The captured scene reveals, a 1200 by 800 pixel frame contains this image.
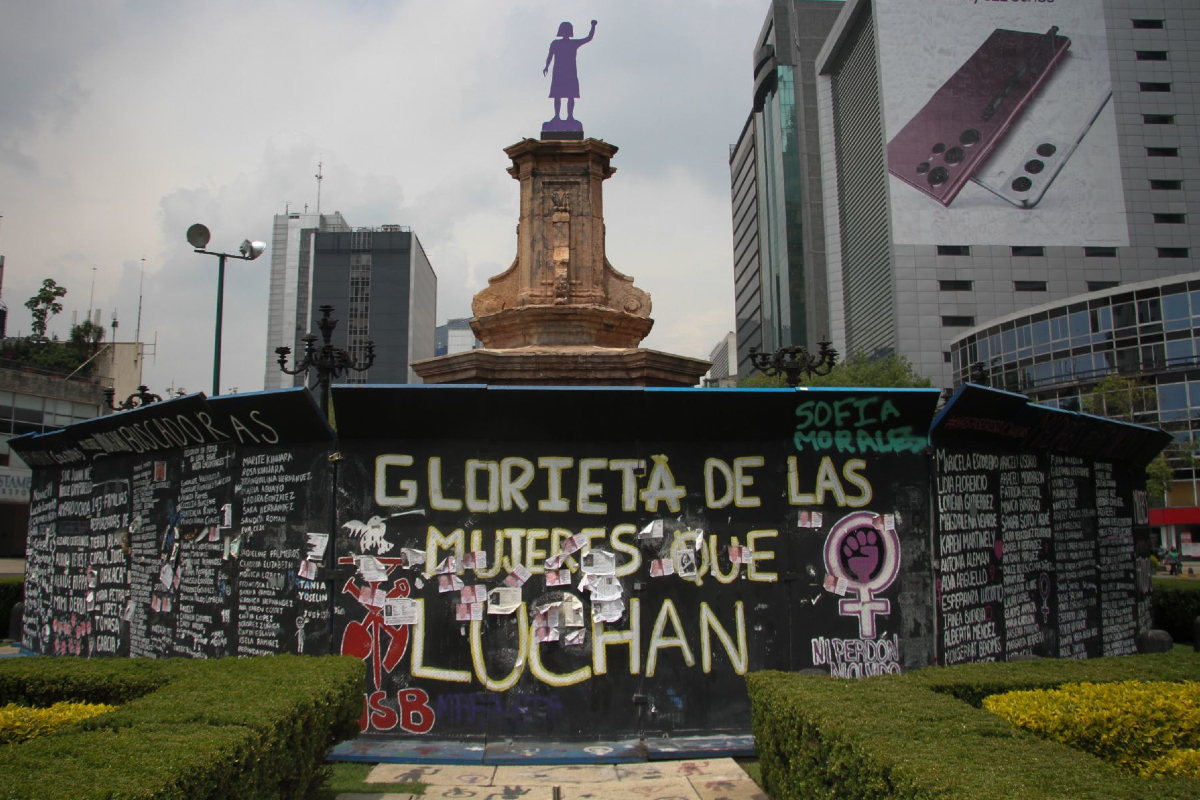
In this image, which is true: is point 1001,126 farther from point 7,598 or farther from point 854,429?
point 7,598

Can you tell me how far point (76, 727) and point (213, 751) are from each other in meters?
1.02

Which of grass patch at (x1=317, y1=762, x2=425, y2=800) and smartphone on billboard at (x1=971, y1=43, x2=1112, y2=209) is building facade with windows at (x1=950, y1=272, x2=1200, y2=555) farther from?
grass patch at (x1=317, y1=762, x2=425, y2=800)

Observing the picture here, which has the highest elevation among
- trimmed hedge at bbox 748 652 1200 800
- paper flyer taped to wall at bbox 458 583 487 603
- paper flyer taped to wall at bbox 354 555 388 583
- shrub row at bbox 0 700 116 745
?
paper flyer taped to wall at bbox 354 555 388 583

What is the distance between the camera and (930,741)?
4.15m

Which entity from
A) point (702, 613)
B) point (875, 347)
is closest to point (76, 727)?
point (702, 613)

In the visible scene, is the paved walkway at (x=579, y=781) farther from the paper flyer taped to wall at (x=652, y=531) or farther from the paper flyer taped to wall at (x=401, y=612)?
the paper flyer taped to wall at (x=652, y=531)

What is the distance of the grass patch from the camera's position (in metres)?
5.79

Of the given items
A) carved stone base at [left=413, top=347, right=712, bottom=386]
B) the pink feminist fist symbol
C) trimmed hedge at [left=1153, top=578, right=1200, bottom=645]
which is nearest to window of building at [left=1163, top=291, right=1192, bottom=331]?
trimmed hedge at [left=1153, top=578, right=1200, bottom=645]

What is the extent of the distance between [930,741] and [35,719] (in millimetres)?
5068

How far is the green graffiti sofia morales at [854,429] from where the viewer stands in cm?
722

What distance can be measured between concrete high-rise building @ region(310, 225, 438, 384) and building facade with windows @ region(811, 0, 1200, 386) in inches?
2895

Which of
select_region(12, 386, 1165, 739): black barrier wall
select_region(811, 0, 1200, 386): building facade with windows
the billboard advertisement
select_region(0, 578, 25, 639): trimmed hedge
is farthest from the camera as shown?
the billboard advertisement

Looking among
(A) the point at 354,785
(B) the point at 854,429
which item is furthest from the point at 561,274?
(A) the point at 354,785

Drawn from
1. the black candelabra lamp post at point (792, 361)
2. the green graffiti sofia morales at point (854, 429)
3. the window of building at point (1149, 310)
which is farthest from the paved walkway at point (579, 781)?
the window of building at point (1149, 310)
